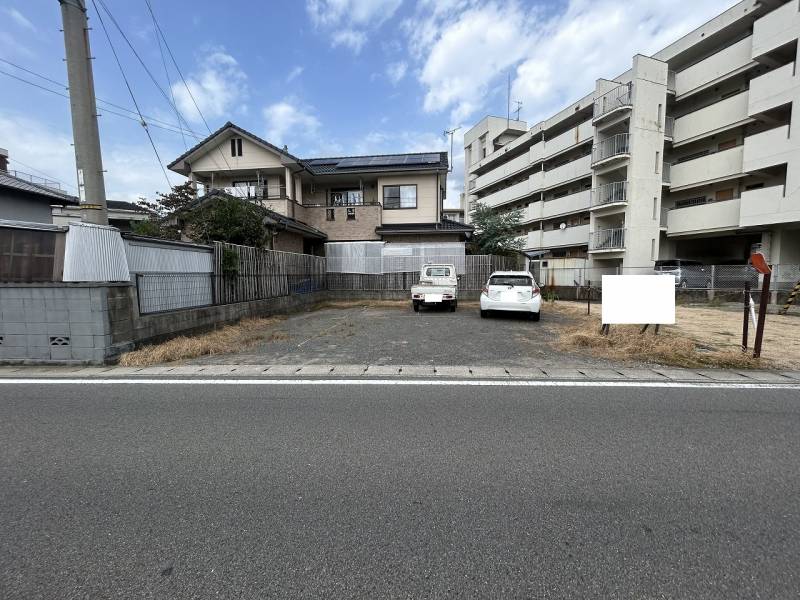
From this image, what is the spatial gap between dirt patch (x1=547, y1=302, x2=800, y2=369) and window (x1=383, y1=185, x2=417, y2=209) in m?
13.6

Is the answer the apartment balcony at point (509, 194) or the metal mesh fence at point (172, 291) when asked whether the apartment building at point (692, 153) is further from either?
the metal mesh fence at point (172, 291)

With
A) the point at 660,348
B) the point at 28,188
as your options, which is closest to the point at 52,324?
the point at 660,348

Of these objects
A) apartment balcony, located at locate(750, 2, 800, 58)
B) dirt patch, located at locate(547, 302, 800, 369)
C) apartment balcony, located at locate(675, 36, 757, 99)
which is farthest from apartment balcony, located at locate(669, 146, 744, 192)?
dirt patch, located at locate(547, 302, 800, 369)

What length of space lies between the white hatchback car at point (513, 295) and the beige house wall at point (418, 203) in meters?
10.6

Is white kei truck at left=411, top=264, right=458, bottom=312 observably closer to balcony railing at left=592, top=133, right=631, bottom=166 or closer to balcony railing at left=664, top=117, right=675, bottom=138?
balcony railing at left=592, top=133, right=631, bottom=166

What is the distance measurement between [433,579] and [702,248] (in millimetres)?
29339

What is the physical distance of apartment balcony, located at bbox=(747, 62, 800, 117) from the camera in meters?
15.9

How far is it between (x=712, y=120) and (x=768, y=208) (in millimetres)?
A: 6291

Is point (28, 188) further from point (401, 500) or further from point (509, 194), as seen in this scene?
point (509, 194)

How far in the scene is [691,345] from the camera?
701 cm

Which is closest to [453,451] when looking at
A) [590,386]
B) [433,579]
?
[433,579]

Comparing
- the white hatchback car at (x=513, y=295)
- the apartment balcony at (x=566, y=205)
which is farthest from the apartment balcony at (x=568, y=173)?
the white hatchback car at (x=513, y=295)

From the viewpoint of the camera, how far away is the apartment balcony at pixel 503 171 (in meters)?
33.6

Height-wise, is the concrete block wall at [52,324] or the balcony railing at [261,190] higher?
the balcony railing at [261,190]
